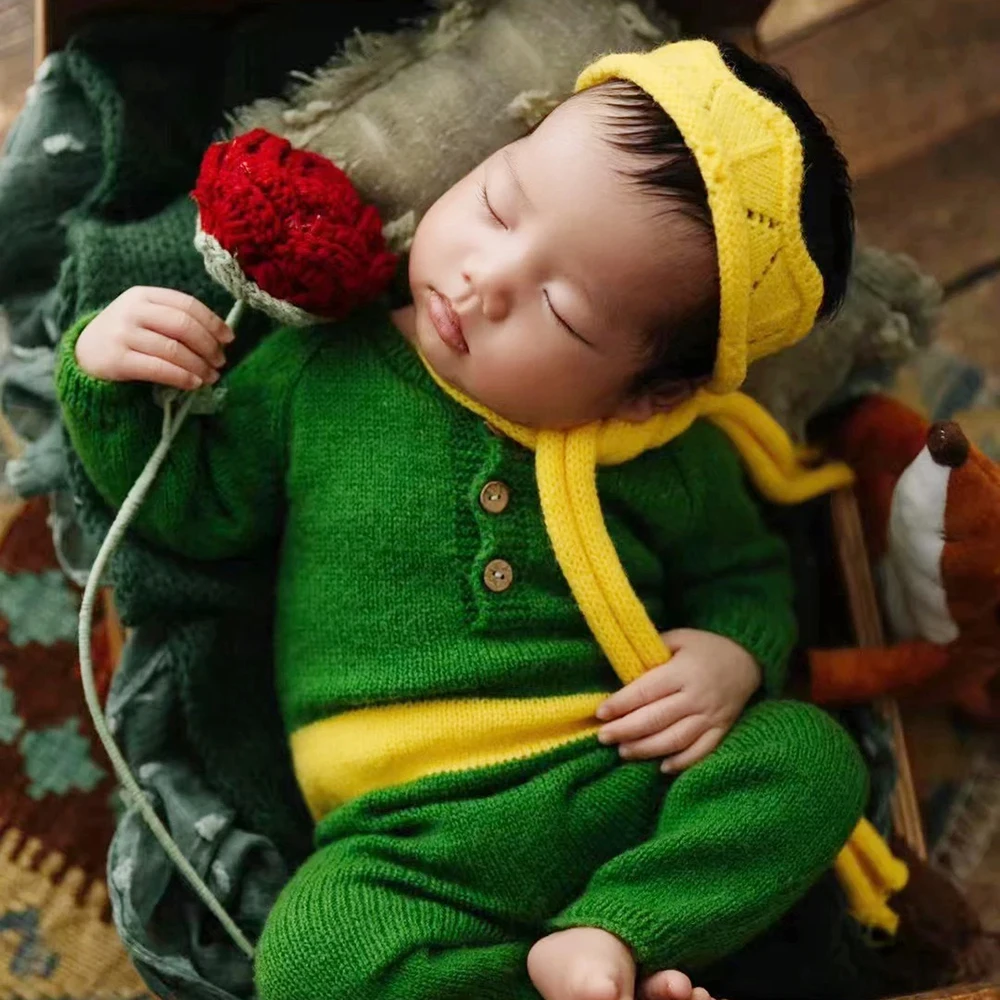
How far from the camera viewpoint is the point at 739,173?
0.77 meters

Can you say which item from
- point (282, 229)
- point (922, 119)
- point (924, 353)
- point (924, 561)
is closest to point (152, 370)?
point (282, 229)

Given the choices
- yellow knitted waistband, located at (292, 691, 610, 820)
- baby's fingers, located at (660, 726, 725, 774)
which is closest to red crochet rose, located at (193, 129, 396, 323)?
yellow knitted waistband, located at (292, 691, 610, 820)

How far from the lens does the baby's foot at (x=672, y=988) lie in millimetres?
797

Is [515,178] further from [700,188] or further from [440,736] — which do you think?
[440,736]

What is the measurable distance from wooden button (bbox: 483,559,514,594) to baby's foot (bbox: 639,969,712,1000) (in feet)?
0.94

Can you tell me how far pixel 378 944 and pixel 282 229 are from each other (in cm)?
48

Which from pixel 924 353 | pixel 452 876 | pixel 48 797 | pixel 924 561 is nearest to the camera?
pixel 452 876

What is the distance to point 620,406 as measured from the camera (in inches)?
35.5

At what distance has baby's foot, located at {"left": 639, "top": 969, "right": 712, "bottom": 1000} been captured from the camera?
2.62 feet

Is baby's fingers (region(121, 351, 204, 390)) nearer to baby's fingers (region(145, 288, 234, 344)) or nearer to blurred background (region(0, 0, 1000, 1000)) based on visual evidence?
baby's fingers (region(145, 288, 234, 344))

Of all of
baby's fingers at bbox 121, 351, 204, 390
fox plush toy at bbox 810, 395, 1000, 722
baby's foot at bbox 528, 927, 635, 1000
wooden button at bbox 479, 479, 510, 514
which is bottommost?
fox plush toy at bbox 810, 395, 1000, 722

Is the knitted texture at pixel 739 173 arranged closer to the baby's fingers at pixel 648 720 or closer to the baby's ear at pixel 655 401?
the baby's ear at pixel 655 401

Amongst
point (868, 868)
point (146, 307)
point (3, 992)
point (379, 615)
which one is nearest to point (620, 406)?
point (379, 615)

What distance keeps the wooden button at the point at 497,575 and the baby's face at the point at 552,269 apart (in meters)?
0.12
